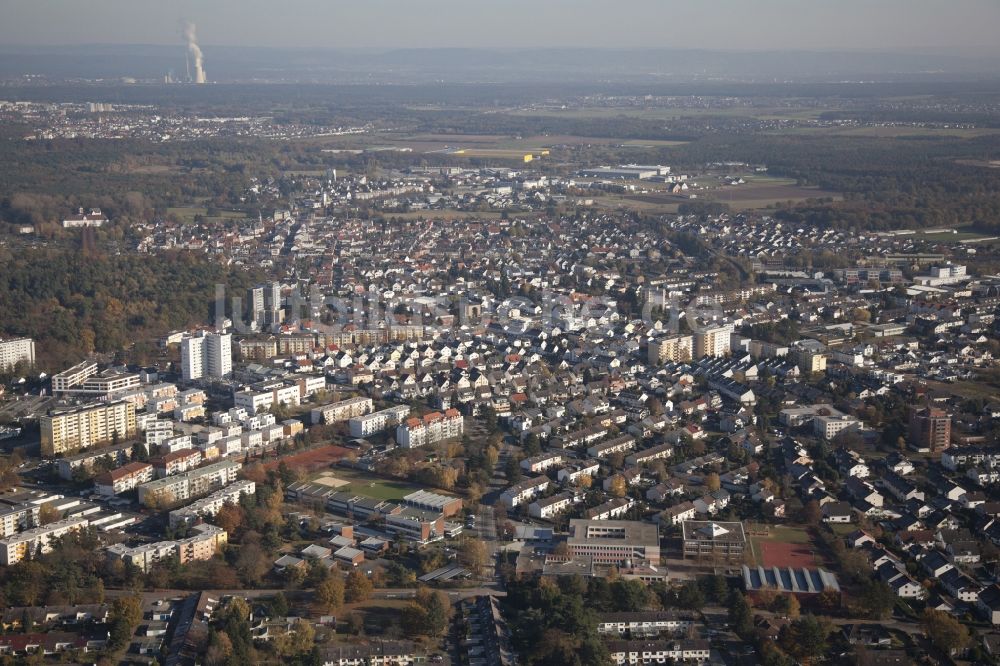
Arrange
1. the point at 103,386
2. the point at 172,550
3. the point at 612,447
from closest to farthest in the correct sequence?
the point at 172,550, the point at 612,447, the point at 103,386

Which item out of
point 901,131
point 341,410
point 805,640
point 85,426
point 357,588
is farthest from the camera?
point 901,131

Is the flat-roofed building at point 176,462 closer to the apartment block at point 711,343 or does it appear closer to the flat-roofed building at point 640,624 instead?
the flat-roofed building at point 640,624

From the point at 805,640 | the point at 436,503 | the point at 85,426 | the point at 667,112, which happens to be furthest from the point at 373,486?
the point at 667,112

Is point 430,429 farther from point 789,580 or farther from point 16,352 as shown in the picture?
point 16,352

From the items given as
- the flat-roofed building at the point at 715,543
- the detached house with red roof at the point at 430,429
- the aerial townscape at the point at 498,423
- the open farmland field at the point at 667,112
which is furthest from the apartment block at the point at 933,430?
the open farmland field at the point at 667,112

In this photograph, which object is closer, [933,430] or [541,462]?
[541,462]

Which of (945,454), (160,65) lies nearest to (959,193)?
(945,454)
